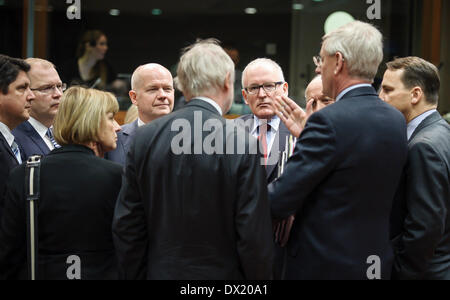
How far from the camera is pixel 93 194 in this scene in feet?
7.55

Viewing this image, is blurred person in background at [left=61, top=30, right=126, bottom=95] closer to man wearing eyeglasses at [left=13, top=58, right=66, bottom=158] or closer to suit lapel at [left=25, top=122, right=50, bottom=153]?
man wearing eyeglasses at [left=13, top=58, right=66, bottom=158]

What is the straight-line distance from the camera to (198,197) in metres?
2.11

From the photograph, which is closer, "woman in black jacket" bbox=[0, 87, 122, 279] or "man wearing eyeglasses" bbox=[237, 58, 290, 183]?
"woman in black jacket" bbox=[0, 87, 122, 279]

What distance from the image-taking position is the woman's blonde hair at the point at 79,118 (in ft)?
7.70

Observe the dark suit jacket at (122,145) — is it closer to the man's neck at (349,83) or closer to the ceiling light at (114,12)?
the man's neck at (349,83)

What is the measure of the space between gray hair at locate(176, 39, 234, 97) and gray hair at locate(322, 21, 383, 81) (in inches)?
19.5

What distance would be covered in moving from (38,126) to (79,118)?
39.2 inches

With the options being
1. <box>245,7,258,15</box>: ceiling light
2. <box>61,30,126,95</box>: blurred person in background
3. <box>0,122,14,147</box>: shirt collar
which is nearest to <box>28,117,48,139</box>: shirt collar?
<box>0,122,14,147</box>: shirt collar

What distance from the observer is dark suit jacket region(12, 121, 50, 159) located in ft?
10.0

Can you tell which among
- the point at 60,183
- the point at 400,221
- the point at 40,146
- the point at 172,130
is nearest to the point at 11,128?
the point at 40,146

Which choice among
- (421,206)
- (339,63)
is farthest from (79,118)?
(421,206)

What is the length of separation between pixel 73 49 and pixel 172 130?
491 cm

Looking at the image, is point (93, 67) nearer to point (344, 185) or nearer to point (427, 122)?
point (427, 122)

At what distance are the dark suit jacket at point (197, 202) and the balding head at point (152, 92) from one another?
4.78 feet
